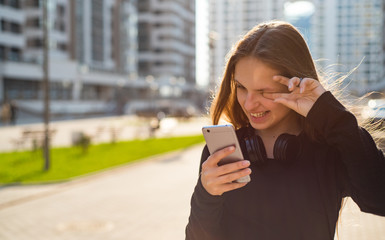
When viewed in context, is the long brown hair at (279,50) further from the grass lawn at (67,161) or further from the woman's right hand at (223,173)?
the grass lawn at (67,161)

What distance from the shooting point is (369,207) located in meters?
2.00

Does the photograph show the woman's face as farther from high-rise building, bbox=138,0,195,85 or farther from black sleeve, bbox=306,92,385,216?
high-rise building, bbox=138,0,195,85

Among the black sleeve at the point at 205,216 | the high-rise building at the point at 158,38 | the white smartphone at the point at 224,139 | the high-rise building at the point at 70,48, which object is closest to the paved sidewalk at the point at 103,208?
the black sleeve at the point at 205,216

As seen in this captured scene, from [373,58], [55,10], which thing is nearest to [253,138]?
[55,10]

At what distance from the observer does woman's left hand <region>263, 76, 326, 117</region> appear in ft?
6.66

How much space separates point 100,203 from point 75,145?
9.68 m

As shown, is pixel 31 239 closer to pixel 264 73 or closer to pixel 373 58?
pixel 264 73

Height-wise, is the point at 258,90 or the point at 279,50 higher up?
the point at 279,50

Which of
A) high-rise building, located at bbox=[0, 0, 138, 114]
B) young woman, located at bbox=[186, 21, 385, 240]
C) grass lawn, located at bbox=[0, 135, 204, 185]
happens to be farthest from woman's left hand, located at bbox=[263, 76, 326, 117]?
high-rise building, located at bbox=[0, 0, 138, 114]

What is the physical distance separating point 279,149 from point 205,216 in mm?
443

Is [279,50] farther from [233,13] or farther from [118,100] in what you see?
[233,13]

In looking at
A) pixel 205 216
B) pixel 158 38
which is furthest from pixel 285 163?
pixel 158 38

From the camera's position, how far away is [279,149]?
2.12 m

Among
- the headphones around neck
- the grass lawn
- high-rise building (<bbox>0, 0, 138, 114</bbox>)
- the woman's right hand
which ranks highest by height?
high-rise building (<bbox>0, 0, 138, 114</bbox>)
